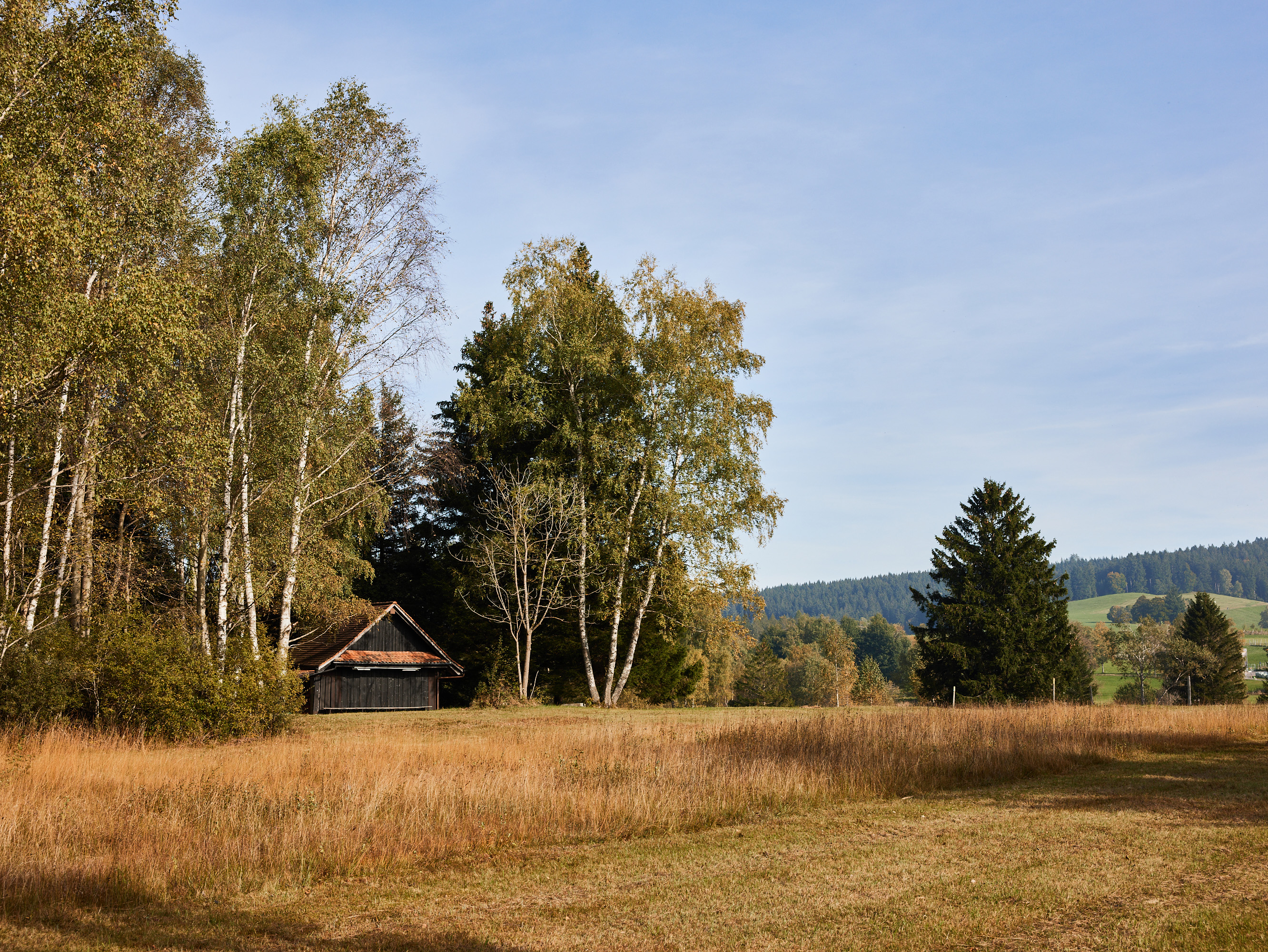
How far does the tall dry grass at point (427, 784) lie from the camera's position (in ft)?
27.8

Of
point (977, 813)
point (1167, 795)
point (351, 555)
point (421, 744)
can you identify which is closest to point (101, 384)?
point (421, 744)

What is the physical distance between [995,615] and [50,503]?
40995mm

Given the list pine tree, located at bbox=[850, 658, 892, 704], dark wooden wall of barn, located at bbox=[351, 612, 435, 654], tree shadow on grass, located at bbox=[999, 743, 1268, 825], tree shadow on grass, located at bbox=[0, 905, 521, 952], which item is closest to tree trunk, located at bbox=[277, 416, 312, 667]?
dark wooden wall of barn, located at bbox=[351, 612, 435, 654]

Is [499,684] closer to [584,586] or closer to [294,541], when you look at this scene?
[584,586]

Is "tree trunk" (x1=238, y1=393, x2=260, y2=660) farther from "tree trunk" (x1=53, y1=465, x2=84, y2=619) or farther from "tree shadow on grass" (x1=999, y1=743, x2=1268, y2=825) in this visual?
"tree shadow on grass" (x1=999, y1=743, x2=1268, y2=825)

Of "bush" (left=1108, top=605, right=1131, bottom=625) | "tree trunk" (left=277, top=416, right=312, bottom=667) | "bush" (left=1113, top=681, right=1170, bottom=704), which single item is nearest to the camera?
"tree trunk" (left=277, top=416, right=312, bottom=667)

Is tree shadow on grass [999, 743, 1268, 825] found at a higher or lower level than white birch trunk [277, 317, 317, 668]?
lower

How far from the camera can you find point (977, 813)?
36.4 feet

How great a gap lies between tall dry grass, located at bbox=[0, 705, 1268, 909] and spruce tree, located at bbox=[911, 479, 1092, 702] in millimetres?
25513

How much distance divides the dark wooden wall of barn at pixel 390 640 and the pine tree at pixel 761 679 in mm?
45742

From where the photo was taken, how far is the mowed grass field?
654cm

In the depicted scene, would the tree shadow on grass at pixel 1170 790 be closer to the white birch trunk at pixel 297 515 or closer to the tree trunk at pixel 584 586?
the white birch trunk at pixel 297 515

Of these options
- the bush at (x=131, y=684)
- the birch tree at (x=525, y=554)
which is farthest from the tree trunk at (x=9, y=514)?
the birch tree at (x=525, y=554)

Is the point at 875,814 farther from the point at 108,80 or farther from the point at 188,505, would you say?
the point at 108,80
